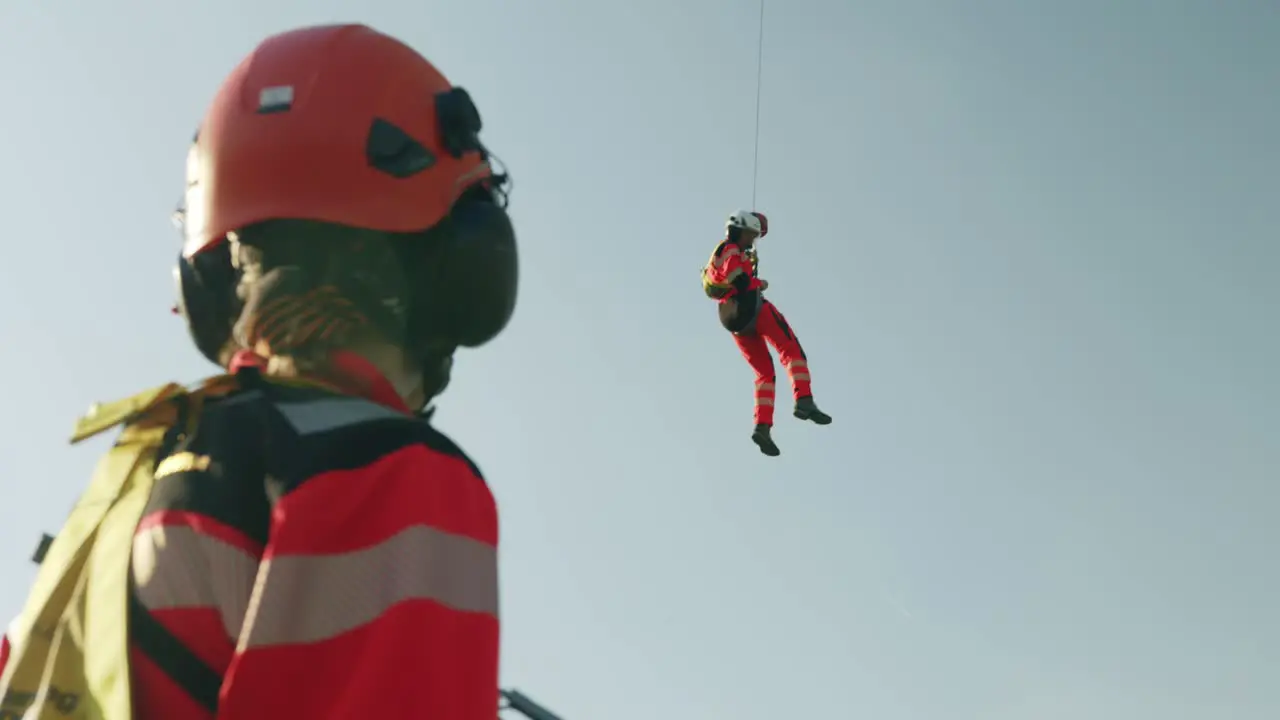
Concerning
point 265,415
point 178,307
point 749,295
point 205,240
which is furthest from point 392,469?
point 749,295

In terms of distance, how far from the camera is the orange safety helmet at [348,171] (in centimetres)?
261

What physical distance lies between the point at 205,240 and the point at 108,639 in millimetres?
846

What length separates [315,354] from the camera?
2.50 metres

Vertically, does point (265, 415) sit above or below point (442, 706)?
above

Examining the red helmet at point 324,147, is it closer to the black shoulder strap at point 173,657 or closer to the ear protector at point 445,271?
the ear protector at point 445,271

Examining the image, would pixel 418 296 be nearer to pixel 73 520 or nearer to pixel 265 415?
pixel 265 415

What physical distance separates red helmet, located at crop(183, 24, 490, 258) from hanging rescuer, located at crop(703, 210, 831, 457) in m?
8.78

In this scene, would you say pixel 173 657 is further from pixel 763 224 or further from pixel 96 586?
pixel 763 224

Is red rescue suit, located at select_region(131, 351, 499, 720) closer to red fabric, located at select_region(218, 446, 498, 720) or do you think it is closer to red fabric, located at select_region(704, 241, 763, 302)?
red fabric, located at select_region(218, 446, 498, 720)

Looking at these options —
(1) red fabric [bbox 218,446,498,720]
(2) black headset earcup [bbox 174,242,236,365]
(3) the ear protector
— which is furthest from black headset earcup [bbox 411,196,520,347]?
(1) red fabric [bbox 218,446,498,720]

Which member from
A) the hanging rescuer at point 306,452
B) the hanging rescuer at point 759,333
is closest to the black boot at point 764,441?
the hanging rescuer at point 759,333

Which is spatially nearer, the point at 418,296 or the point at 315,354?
the point at 315,354

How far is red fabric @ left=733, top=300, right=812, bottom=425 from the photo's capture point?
12.4m

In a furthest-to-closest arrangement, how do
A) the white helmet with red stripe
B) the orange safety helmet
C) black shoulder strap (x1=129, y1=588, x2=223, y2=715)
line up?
the white helmet with red stripe → the orange safety helmet → black shoulder strap (x1=129, y1=588, x2=223, y2=715)
